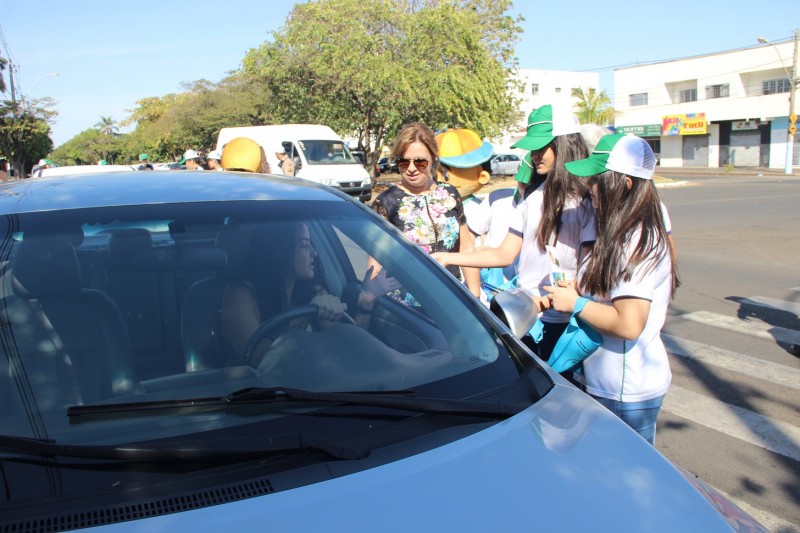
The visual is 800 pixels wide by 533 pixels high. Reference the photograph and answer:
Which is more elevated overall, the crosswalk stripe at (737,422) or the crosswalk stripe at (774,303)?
the crosswalk stripe at (737,422)

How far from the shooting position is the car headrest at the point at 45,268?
2.14 m

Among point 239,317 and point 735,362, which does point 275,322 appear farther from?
point 735,362

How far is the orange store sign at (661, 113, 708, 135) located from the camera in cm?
5188

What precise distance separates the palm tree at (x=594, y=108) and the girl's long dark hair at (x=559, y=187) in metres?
53.8

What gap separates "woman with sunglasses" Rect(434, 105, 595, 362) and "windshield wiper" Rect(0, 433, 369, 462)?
165 cm

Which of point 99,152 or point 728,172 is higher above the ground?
point 99,152

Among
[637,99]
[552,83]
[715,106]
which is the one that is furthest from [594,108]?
[552,83]

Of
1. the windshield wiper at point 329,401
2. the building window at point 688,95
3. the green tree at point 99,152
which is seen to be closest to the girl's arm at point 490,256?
the windshield wiper at point 329,401

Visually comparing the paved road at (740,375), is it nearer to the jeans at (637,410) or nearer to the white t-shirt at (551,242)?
the jeans at (637,410)

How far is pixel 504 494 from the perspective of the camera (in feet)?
5.16

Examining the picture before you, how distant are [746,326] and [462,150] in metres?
4.31

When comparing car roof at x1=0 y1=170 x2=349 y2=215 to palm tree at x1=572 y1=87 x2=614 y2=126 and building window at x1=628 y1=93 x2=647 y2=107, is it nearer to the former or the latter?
palm tree at x1=572 y1=87 x2=614 y2=126

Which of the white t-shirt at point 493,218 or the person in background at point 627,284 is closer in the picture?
the person in background at point 627,284

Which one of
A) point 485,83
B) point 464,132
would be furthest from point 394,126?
point 464,132
